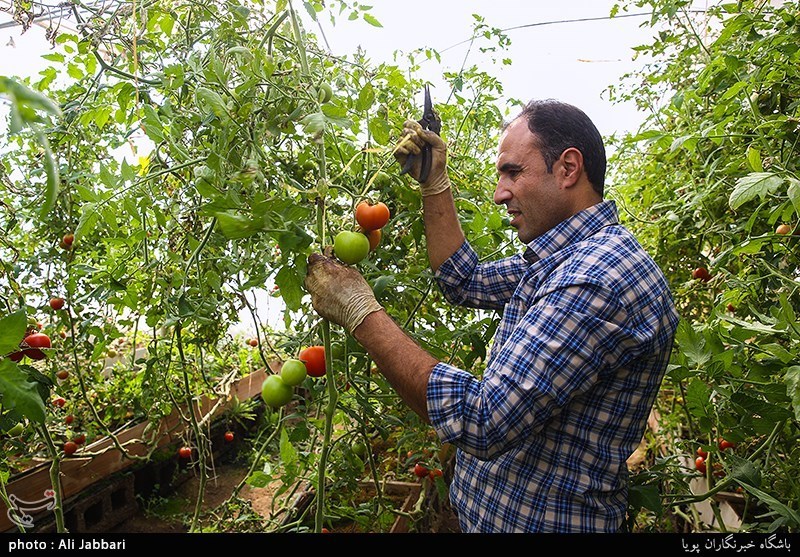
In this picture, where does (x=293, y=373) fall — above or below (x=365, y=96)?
below

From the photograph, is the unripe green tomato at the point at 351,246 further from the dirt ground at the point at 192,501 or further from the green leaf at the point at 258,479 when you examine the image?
the dirt ground at the point at 192,501

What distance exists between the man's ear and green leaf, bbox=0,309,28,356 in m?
1.20

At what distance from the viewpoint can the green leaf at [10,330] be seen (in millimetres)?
808

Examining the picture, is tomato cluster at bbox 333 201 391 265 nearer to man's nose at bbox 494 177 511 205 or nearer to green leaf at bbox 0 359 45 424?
man's nose at bbox 494 177 511 205

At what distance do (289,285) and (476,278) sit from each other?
75 centimetres

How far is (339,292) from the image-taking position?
49.6 inches

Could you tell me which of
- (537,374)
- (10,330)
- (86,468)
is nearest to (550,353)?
(537,374)

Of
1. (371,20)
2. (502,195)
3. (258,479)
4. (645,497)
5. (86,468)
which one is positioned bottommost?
(86,468)

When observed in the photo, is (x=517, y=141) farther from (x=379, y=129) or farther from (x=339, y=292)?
(x=339, y=292)

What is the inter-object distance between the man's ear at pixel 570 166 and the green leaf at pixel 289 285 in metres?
0.74

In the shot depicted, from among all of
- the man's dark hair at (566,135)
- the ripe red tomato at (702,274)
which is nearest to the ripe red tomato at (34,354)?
the man's dark hair at (566,135)

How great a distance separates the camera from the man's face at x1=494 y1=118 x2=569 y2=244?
1.46m

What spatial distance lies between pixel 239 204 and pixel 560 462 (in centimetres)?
90

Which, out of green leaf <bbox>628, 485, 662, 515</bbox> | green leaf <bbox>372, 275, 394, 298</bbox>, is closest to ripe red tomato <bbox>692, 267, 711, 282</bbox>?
green leaf <bbox>628, 485, 662, 515</bbox>
